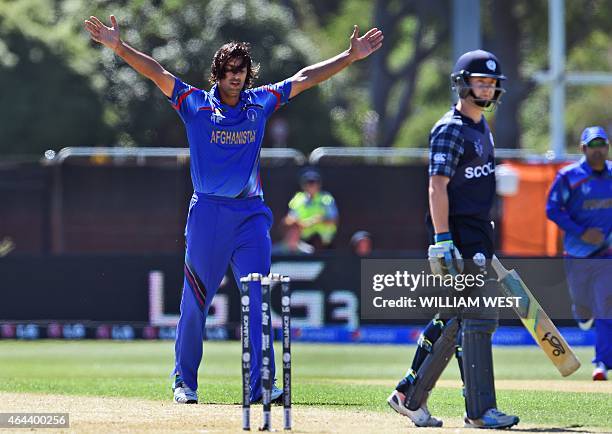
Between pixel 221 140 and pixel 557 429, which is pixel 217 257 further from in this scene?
pixel 557 429

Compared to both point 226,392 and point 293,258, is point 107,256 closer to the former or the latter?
point 293,258

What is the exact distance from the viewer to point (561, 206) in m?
14.2

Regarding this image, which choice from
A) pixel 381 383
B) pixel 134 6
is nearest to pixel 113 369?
pixel 381 383

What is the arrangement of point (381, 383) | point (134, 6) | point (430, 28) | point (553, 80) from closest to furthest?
point (381, 383), point (553, 80), point (134, 6), point (430, 28)

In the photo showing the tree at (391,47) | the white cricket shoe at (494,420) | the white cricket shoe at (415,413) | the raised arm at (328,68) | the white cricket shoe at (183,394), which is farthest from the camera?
the tree at (391,47)

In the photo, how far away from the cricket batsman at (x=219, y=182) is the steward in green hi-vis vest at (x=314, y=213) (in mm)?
10687

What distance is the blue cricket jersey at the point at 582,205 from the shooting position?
14102 mm

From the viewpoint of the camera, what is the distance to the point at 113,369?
1548cm

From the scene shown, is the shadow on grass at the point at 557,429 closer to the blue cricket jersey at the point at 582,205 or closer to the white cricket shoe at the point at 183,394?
the white cricket shoe at the point at 183,394

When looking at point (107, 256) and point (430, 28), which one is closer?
point (107, 256)

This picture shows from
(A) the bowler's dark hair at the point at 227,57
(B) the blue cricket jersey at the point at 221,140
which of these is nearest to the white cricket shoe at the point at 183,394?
(B) the blue cricket jersey at the point at 221,140

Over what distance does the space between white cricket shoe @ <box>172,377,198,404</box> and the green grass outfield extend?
0.29 m

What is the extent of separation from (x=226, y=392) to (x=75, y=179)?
10497mm

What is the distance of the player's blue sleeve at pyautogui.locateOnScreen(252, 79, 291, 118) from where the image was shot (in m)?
10.5
